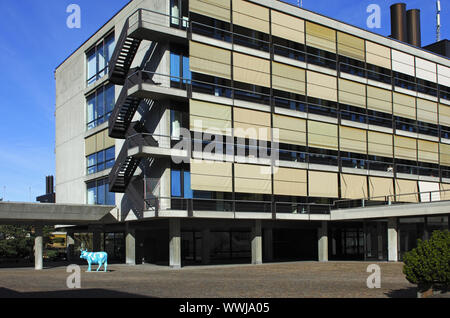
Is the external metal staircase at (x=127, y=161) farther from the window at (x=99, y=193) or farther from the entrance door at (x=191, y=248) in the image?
the entrance door at (x=191, y=248)

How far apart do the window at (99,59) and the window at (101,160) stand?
274 inches

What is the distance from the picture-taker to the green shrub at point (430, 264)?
16.0 metres

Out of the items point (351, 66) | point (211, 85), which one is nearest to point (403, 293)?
point (211, 85)

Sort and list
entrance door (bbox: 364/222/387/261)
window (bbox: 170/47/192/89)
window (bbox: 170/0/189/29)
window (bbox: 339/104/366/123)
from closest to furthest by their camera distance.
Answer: window (bbox: 170/47/192/89) < window (bbox: 170/0/189/29) < entrance door (bbox: 364/222/387/261) < window (bbox: 339/104/366/123)

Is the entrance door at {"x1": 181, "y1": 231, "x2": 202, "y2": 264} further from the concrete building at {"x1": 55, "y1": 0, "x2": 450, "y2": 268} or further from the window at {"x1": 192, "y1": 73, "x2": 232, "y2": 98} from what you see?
the window at {"x1": 192, "y1": 73, "x2": 232, "y2": 98}

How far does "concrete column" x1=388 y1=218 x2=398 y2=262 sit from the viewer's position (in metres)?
40.5

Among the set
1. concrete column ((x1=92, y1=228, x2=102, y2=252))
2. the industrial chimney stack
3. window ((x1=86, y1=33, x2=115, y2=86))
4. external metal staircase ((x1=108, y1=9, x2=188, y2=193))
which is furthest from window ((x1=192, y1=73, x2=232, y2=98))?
the industrial chimney stack

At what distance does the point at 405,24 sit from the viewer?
60.3 metres

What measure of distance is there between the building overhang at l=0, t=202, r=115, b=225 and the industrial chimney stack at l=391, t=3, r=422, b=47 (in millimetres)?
37570

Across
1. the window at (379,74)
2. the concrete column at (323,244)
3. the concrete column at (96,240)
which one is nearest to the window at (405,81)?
the window at (379,74)

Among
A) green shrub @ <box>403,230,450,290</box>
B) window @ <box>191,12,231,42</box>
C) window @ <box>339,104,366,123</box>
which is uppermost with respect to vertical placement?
window @ <box>191,12,231,42</box>

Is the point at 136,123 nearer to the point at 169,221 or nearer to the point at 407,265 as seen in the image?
the point at 169,221
